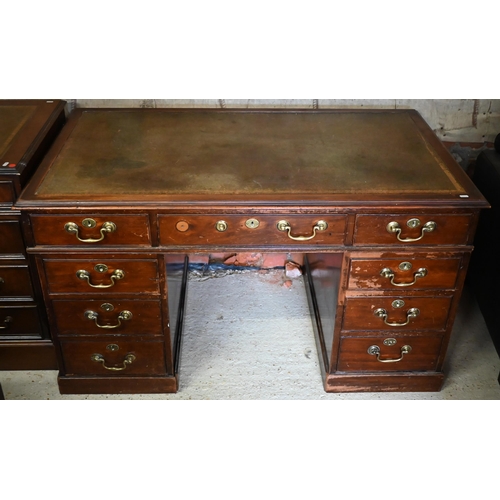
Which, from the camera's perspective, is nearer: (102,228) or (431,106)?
(102,228)

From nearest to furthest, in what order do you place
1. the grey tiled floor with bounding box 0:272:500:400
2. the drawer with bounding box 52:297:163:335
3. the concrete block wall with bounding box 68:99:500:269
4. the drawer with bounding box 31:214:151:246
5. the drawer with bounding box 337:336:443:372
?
the drawer with bounding box 31:214:151:246 → the drawer with bounding box 52:297:163:335 → the drawer with bounding box 337:336:443:372 → the grey tiled floor with bounding box 0:272:500:400 → the concrete block wall with bounding box 68:99:500:269

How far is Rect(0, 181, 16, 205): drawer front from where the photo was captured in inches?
80.1

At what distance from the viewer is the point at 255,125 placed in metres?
2.41

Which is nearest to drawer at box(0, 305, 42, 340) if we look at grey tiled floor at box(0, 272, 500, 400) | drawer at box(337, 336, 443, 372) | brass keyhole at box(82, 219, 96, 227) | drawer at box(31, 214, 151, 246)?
grey tiled floor at box(0, 272, 500, 400)

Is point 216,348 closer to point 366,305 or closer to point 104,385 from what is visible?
point 104,385

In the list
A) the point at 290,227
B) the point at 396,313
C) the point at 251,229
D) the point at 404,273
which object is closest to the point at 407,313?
the point at 396,313

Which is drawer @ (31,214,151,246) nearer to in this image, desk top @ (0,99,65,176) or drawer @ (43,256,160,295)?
drawer @ (43,256,160,295)

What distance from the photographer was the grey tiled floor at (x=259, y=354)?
2400 millimetres

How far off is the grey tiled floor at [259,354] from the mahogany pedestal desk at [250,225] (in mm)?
82

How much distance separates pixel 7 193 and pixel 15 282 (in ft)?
1.28

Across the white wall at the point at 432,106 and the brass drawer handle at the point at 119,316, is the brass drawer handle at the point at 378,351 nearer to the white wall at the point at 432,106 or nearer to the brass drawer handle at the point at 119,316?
the brass drawer handle at the point at 119,316

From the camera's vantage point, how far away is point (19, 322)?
2377 millimetres

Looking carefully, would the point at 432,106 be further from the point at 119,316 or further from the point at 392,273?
the point at 119,316
